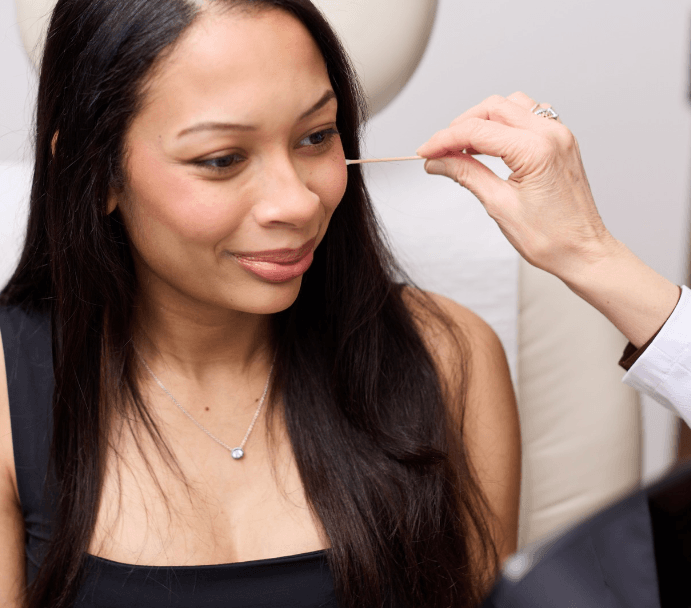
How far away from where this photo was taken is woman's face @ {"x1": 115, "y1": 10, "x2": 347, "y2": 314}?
94 cm

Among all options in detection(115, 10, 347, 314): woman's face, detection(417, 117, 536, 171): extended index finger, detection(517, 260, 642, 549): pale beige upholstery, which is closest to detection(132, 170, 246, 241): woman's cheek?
detection(115, 10, 347, 314): woman's face

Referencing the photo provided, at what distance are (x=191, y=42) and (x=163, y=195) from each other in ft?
0.59

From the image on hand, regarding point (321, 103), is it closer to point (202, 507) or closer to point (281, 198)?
point (281, 198)

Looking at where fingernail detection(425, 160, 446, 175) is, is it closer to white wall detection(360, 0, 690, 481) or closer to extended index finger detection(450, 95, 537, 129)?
extended index finger detection(450, 95, 537, 129)

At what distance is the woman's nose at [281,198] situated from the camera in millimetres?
966

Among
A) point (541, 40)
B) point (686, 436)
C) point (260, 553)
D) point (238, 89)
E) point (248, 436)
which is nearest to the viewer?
point (238, 89)

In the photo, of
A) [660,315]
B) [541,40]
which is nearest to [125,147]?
[660,315]

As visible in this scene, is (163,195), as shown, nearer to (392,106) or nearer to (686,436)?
(392,106)

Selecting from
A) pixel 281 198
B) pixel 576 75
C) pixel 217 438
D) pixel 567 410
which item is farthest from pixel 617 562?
pixel 576 75

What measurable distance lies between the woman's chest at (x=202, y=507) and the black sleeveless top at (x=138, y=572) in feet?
0.06

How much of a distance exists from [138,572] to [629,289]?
73cm

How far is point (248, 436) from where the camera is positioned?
122 cm

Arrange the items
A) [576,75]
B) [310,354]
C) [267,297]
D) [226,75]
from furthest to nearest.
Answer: [576,75]
[310,354]
[267,297]
[226,75]

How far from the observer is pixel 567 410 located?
1.35m
